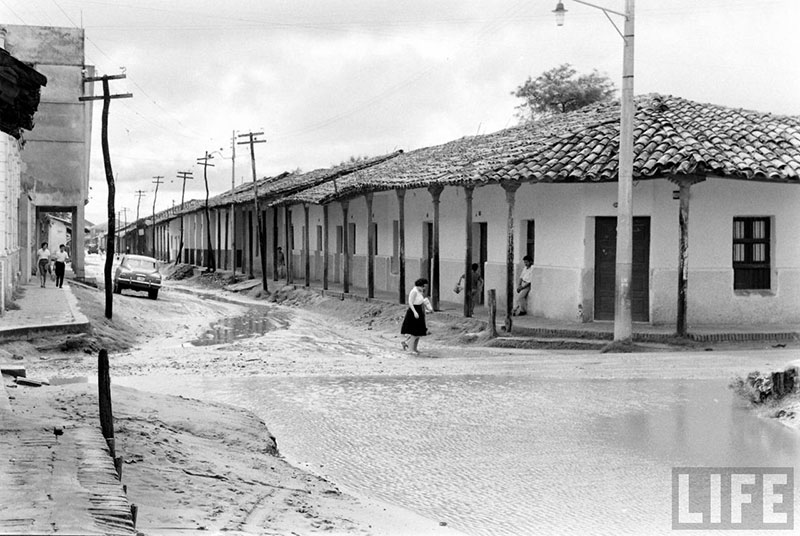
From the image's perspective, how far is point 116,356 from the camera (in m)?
17.6

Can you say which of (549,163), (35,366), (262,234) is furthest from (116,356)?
(262,234)

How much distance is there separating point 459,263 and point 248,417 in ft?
47.0

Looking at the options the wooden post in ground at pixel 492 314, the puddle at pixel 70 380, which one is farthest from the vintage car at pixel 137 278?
the puddle at pixel 70 380

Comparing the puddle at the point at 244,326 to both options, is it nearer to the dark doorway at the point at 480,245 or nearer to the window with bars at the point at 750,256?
the dark doorway at the point at 480,245

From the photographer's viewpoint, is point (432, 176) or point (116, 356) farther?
point (432, 176)

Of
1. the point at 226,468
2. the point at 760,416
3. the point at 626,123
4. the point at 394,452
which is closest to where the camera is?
the point at 226,468

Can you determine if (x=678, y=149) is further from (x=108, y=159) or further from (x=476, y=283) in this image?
(x=108, y=159)

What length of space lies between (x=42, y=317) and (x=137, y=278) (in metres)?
14.1

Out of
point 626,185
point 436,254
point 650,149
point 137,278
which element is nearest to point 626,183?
point 626,185

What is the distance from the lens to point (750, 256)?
18609mm

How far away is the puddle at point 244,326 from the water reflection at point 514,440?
25.4 ft

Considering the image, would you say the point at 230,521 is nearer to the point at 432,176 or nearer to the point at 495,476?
the point at 495,476

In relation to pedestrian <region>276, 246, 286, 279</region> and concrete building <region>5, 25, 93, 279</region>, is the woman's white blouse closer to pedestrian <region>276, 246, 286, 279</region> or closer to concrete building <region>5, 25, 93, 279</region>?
concrete building <region>5, 25, 93, 279</region>

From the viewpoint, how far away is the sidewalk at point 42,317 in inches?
665
